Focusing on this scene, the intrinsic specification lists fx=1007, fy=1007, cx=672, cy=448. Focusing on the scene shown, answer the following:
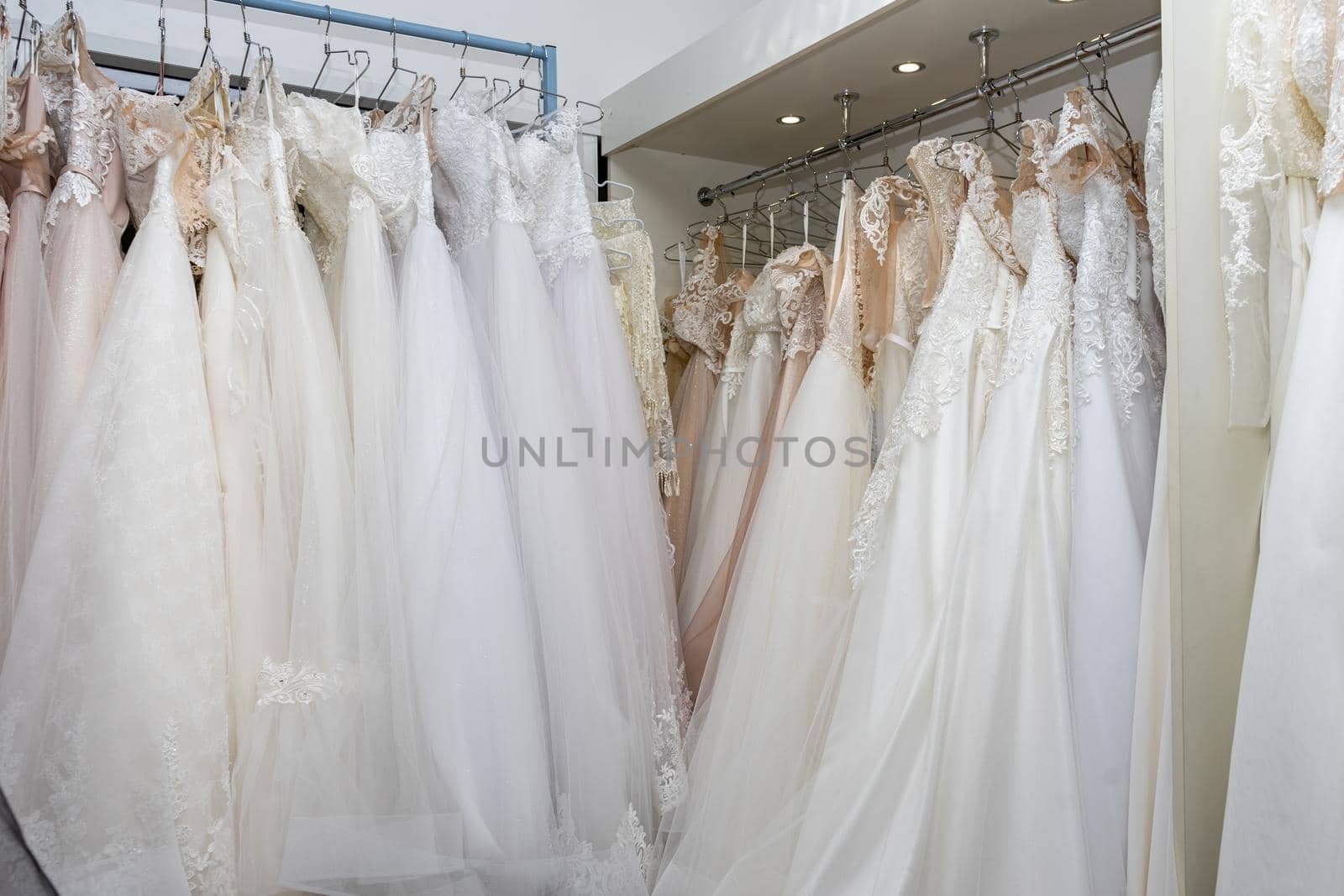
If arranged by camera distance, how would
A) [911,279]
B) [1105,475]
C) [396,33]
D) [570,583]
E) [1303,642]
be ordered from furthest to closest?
[396,33] → [911,279] → [570,583] → [1105,475] → [1303,642]

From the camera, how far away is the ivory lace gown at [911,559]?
1.28m

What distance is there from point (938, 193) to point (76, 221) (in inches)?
49.2

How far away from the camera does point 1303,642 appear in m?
0.88

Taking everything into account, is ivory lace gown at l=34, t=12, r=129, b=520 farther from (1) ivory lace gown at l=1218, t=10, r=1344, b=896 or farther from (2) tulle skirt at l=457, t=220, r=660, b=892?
(1) ivory lace gown at l=1218, t=10, r=1344, b=896

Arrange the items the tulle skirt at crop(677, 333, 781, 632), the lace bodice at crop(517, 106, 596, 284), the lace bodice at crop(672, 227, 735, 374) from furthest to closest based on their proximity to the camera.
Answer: the lace bodice at crop(672, 227, 735, 374)
the tulle skirt at crop(677, 333, 781, 632)
the lace bodice at crop(517, 106, 596, 284)

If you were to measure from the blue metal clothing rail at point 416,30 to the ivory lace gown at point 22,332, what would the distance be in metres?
0.47

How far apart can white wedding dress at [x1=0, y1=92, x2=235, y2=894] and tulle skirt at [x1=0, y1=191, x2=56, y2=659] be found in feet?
0.22

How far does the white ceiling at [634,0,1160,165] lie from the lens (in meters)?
1.52

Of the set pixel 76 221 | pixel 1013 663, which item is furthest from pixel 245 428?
pixel 1013 663

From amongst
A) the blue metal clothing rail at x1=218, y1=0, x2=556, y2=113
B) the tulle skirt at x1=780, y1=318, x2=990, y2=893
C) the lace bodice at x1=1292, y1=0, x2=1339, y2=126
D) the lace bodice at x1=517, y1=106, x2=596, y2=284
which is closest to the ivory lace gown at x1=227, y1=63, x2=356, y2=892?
the blue metal clothing rail at x1=218, y1=0, x2=556, y2=113

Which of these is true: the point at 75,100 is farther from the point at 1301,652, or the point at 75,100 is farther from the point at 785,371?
the point at 1301,652

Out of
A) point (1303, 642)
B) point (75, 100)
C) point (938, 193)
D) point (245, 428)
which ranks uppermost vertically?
point (75, 100)

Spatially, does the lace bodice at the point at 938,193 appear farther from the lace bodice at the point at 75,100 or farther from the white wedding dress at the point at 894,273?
the lace bodice at the point at 75,100

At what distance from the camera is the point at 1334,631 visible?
866 mm
